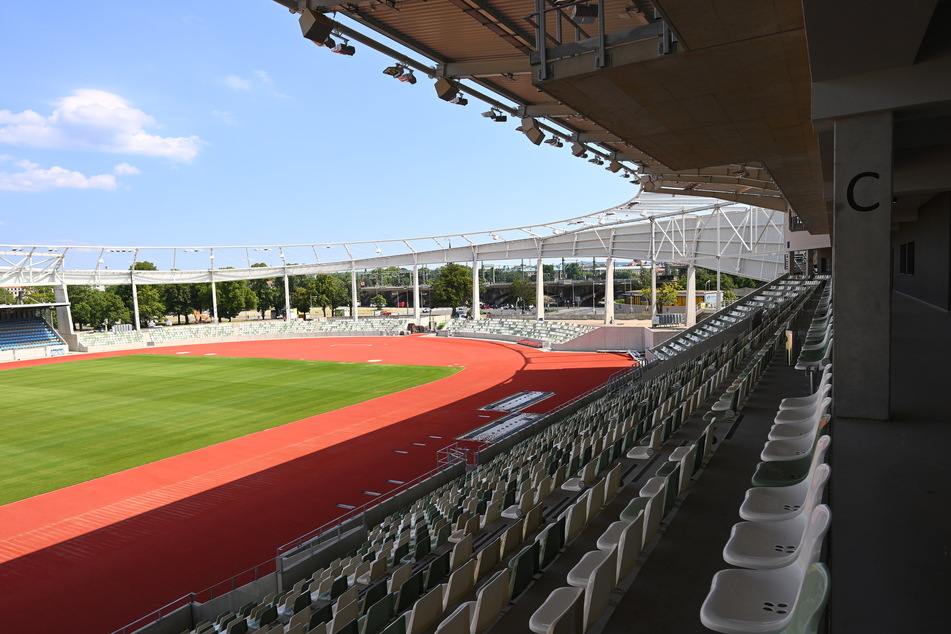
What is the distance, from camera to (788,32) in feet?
20.3

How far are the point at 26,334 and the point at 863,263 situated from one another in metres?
60.1

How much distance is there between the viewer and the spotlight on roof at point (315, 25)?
821 centimetres

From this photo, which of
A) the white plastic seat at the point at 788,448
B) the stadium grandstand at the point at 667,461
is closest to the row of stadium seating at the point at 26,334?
the stadium grandstand at the point at 667,461

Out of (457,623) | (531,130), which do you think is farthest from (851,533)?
(531,130)

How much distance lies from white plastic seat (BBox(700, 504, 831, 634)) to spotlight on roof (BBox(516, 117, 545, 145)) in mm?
12354

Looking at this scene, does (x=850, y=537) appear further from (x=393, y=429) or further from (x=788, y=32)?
(x=393, y=429)

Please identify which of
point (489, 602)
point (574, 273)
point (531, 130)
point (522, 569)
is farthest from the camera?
point (574, 273)

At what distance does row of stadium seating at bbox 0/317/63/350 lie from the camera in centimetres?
4700

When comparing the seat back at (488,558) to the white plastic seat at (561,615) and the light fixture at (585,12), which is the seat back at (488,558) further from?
the light fixture at (585,12)

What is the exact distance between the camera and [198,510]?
43.8 ft

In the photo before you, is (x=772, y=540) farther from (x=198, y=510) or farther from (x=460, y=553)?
(x=198, y=510)

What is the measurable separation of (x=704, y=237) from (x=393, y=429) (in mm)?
30412

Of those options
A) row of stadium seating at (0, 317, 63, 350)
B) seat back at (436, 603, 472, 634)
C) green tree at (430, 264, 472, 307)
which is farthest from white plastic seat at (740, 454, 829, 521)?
green tree at (430, 264, 472, 307)

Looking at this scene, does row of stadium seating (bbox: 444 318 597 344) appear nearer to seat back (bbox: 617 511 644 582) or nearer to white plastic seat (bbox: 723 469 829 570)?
seat back (bbox: 617 511 644 582)
